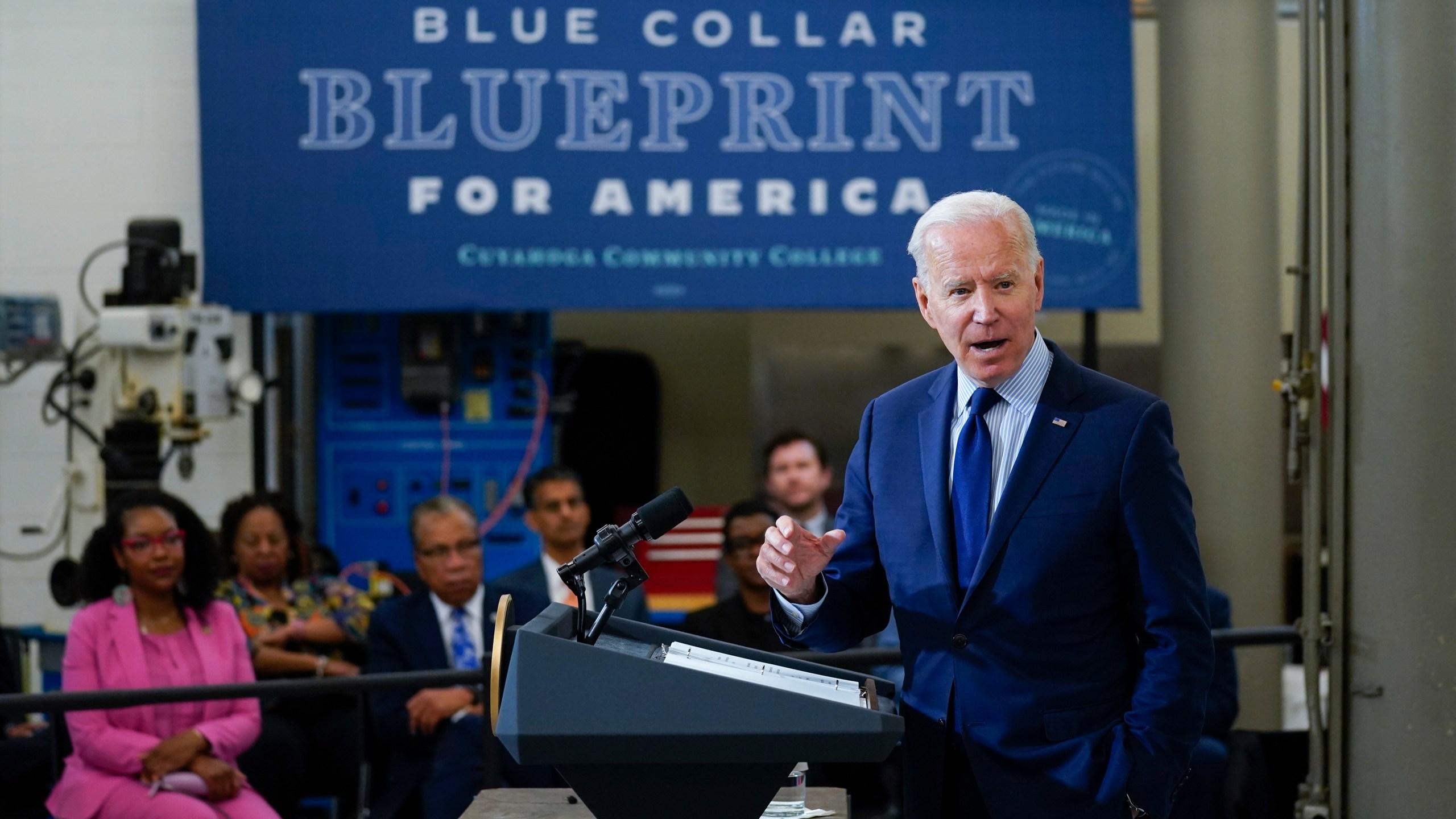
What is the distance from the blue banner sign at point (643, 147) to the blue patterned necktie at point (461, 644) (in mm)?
1563

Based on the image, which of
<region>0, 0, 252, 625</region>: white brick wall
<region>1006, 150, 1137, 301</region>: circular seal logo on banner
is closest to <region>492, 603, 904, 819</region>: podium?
<region>1006, 150, 1137, 301</region>: circular seal logo on banner

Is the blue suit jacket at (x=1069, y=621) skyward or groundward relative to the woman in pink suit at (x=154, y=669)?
skyward

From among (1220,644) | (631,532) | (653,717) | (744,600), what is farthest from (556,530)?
(653,717)

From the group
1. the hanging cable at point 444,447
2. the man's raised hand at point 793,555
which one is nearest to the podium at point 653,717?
the man's raised hand at point 793,555

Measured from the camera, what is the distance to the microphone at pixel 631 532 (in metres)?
1.49

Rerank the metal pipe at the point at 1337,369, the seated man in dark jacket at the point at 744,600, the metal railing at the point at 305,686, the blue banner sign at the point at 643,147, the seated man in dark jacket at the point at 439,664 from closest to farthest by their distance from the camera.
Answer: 1. the metal pipe at the point at 1337,369
2. the metal railing at the point at 305,686
3. the seated man in dark jacket at the point at 439,664
4. the seated man in dark jacket at the point at 744,600
5. the blue banner sign at the point at 643,147

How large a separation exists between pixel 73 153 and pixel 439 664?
3080mm

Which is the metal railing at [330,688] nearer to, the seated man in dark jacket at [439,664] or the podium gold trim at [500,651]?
the seated man in dark jacket at [439,664]

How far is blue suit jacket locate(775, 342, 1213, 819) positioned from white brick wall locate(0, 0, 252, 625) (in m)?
4.66

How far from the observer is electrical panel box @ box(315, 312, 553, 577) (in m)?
5.64

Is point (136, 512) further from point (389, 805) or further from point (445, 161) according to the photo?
point (445, 161)

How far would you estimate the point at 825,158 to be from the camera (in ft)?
17.4

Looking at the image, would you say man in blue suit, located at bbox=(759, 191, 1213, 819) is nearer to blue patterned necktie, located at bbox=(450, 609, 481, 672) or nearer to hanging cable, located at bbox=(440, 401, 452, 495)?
blue patterned necktie, located at bbox=(450, 609, 481, 672)

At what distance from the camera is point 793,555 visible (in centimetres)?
163
